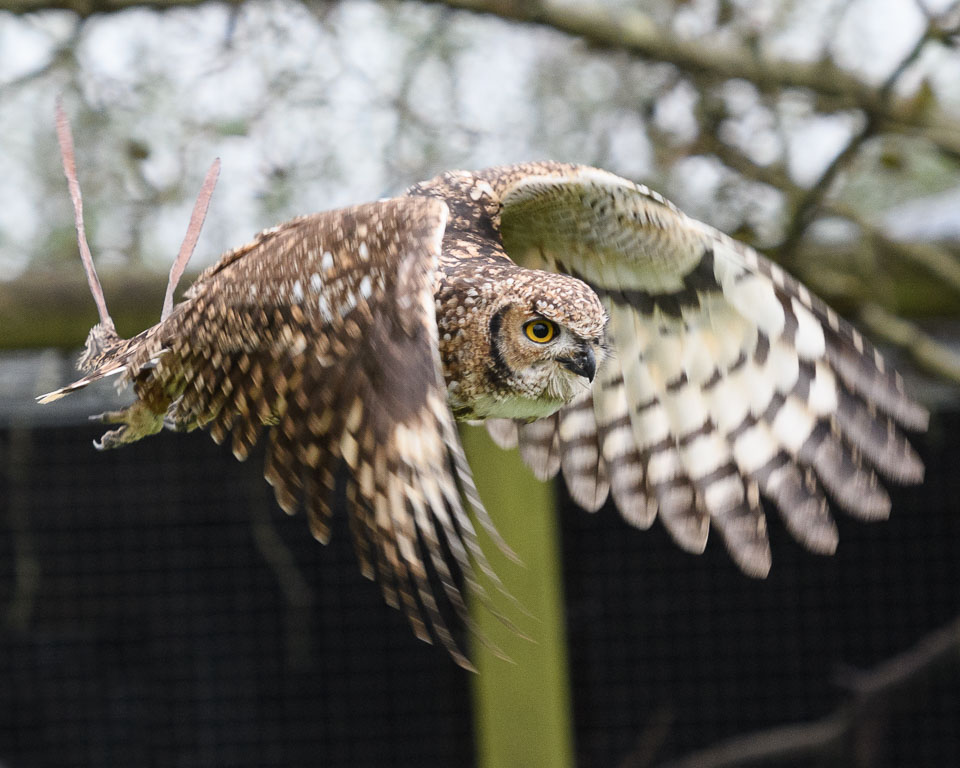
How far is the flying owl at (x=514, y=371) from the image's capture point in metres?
0.98

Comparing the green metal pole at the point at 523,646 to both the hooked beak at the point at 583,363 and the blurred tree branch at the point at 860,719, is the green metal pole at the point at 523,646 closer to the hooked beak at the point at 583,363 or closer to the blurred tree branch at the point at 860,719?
the blurred tree branch at the point at 860,719

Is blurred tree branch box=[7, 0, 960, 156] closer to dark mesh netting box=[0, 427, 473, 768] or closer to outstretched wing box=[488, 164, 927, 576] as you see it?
outstretched wing box=[488, 164, 927, 576]

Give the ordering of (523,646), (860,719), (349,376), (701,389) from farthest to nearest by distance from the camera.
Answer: (860,719)
(523,646)
(701,389)
(349,376)

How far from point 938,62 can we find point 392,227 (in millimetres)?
1803

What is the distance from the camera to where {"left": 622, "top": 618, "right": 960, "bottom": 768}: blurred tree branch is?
2.62 m

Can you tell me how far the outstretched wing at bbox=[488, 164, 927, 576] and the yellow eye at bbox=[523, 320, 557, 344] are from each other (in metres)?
0.25

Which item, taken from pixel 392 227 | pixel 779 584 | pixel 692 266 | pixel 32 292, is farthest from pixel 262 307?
pixel 779 584

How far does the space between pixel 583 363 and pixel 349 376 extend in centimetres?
47

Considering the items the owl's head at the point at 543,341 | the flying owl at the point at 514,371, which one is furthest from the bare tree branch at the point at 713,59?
the owl's head at the point at 543,341

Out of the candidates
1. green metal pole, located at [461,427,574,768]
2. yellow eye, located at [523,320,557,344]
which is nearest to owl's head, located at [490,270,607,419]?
yellow eye, located at [523,320,557,344]

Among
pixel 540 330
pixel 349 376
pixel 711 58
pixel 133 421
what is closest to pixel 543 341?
pixel 540 330

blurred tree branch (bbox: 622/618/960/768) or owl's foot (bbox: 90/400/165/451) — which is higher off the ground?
owl's foot (bbox: 90/400/165/451)

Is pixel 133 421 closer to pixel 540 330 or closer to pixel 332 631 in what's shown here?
pixel 540 330

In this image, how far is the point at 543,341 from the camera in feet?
4.51
